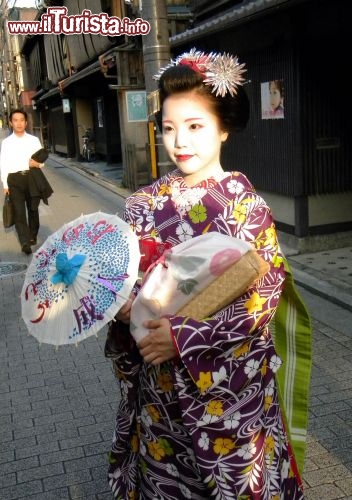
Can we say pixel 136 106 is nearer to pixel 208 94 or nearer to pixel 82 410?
pixel 82 410

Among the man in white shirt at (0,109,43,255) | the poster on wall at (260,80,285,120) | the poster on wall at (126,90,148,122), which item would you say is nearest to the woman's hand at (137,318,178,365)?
the poster on wall at (260,80,285,120)

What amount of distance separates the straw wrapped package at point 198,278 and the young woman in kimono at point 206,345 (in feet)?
0.14

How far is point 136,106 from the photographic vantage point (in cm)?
1184

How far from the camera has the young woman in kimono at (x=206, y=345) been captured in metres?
1.66

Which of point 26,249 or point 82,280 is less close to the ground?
point 82,280

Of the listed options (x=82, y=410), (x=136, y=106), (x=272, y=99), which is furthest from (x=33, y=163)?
(x=82, y=410)

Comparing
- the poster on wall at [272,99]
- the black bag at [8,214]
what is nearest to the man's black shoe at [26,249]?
the black bag at [8,214]

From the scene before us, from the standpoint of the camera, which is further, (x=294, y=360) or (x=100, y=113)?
(x=100, y=113)

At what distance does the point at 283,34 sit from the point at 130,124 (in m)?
8.21

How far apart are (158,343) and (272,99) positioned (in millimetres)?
5997

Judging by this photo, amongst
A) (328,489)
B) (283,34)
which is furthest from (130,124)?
(328,489)

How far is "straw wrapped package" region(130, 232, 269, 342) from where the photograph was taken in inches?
62.6

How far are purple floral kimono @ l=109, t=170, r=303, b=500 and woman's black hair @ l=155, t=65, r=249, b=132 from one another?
18cm

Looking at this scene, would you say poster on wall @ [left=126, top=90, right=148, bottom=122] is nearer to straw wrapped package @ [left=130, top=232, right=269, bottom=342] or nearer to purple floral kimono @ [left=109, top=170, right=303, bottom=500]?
purple floral kimono @ [left=109, top=170, right=303, bottom=500]
